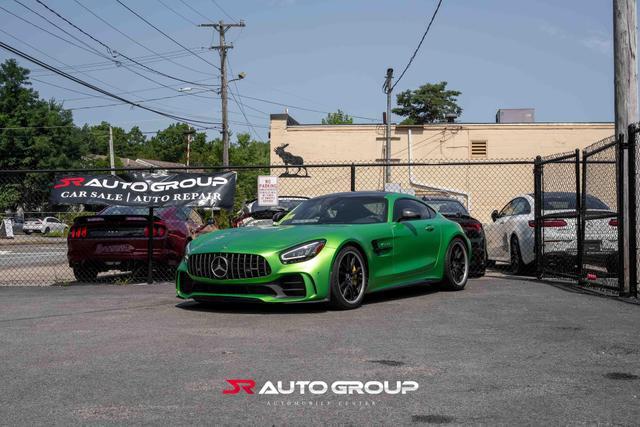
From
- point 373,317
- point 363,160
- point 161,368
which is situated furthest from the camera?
point 363,160

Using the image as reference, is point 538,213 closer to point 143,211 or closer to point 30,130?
point 143,211

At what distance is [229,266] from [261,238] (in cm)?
49

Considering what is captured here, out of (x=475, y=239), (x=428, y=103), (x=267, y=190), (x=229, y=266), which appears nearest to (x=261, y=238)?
(x=229, y=266)

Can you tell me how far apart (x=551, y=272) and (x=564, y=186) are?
7.60 feet

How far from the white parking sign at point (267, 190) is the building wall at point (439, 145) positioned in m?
26.2

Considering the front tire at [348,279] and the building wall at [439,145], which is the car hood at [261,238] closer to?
the front tire at [348,279]

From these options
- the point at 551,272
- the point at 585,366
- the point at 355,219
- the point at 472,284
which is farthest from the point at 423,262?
the point at 585,366

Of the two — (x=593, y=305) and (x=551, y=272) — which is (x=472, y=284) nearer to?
(x=551, y=272)

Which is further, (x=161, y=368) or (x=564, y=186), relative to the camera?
(x=564, y=186)

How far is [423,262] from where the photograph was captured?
9.71m

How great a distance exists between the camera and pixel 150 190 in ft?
40.7

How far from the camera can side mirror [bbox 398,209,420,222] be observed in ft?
30.5

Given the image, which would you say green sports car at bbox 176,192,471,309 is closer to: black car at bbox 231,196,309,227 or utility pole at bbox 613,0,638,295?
utility pole at bbox 613,0,638,295

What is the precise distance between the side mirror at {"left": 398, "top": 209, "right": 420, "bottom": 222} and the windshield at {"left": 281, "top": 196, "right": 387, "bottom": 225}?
223 millimetres
